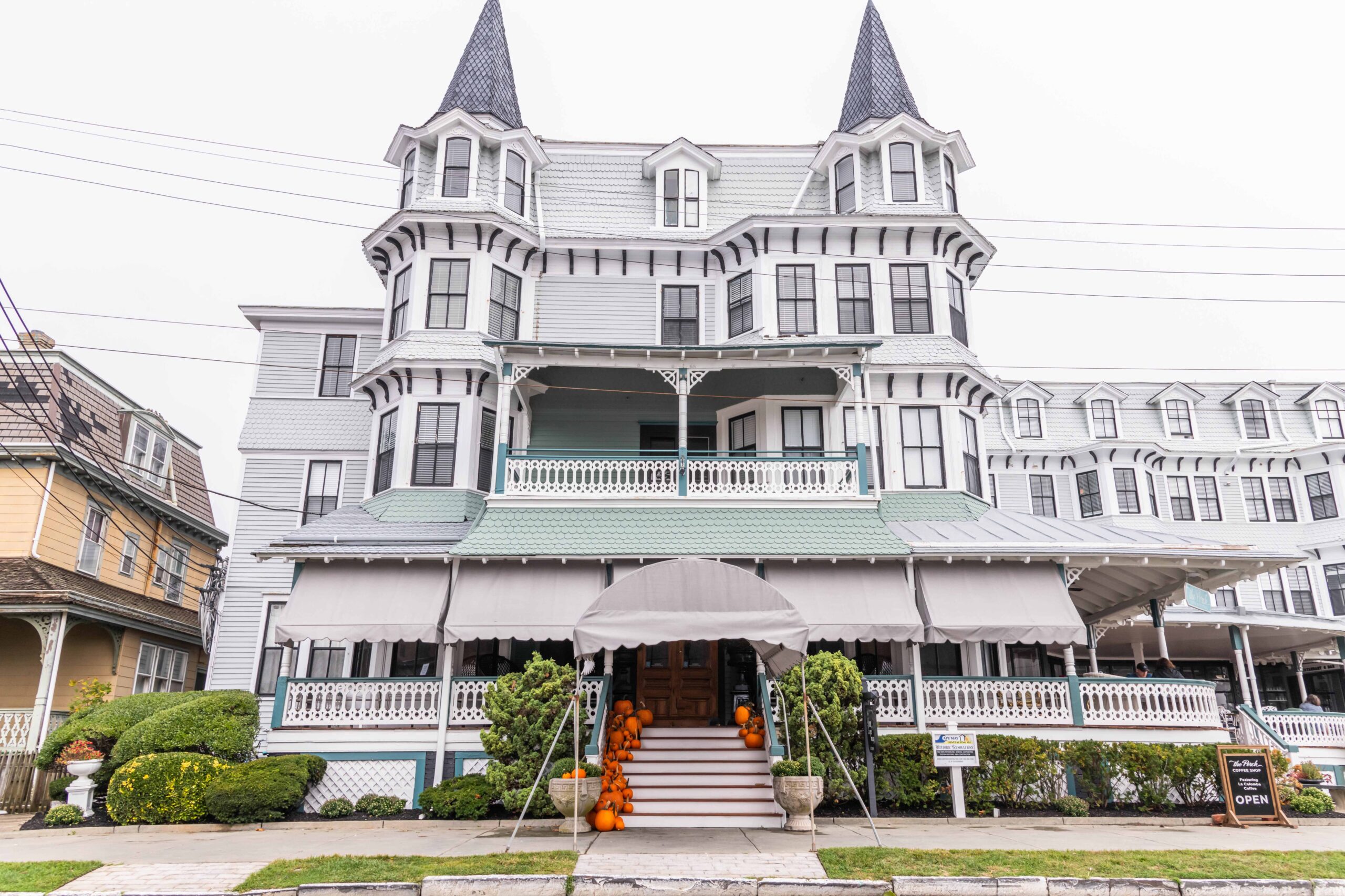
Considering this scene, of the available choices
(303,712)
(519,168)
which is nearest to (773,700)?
(303,712)

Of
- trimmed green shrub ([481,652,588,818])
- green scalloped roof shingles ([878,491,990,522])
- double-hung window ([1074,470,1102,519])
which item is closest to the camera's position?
trimmed green shrub ([481,652,588,818])

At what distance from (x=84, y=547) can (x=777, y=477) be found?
60.8ft

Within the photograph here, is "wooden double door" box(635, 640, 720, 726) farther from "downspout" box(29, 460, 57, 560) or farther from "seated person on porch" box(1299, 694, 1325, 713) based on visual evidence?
"downspout" box(29, 460, 57, 560)

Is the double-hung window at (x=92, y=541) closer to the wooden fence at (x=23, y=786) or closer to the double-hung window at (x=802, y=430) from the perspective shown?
the wooden fence at (x=23, y=786)

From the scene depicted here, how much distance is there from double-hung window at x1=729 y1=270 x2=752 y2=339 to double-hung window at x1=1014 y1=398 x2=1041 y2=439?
62.7ft

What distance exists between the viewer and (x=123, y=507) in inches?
1023

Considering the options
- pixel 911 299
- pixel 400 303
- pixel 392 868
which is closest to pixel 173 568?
pixel 400 303

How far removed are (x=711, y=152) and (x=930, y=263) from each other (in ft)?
24.7

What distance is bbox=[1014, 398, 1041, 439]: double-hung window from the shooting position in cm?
3697

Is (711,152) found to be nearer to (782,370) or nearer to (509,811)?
(782,370)

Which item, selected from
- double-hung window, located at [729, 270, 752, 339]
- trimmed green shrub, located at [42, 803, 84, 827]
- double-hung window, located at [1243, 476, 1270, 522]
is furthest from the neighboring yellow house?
double-hung window, located at [1243, 476, 1270, 522]

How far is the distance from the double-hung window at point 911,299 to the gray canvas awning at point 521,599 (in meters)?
9.88

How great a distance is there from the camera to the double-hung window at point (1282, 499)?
3547 cm

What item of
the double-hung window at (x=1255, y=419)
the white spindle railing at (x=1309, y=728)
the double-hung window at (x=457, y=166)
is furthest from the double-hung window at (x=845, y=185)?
the double-hung window at (x=1255, y=419)
